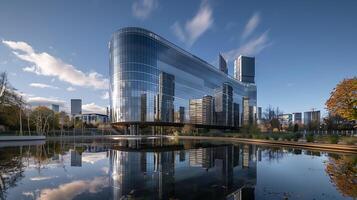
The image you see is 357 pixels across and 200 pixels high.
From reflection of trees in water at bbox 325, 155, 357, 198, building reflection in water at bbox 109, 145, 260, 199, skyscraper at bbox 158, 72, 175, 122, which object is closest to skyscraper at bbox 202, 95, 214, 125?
skyscraper at bbox 158, 72, 175, 122

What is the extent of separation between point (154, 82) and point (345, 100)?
71.8 metres

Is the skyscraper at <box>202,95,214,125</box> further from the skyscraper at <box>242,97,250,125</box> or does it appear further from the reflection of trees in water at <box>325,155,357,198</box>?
the reflection of trees in water at <box>325,155,357,198</box>

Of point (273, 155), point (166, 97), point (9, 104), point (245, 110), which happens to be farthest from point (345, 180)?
point (245, 110)

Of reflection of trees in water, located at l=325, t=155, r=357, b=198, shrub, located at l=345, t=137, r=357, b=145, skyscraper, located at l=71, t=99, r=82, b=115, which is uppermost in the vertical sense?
skyscraper, located at l=71, t=99, r=82, b=115

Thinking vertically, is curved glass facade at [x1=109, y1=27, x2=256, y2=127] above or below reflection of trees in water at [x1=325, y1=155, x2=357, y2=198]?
above

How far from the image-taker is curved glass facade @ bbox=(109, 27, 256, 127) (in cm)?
9112

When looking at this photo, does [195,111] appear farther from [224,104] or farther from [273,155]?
[273,155]

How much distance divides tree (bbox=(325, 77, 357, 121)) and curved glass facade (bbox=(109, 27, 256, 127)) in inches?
2717

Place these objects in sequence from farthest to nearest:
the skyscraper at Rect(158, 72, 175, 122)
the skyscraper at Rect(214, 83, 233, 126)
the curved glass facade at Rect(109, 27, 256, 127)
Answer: the skyscraper at Rect(214, 83, 233, 126) < the skyscraper at Rect(158, 72, 175, 122) < the curved glass facade at Rect(109, 27, 256, 127)

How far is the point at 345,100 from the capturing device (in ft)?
101

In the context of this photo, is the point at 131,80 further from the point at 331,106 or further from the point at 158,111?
the point at 331,106

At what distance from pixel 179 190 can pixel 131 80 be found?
3274 inches

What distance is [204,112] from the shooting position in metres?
123

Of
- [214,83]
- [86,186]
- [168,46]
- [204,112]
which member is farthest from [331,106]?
[214,83]
